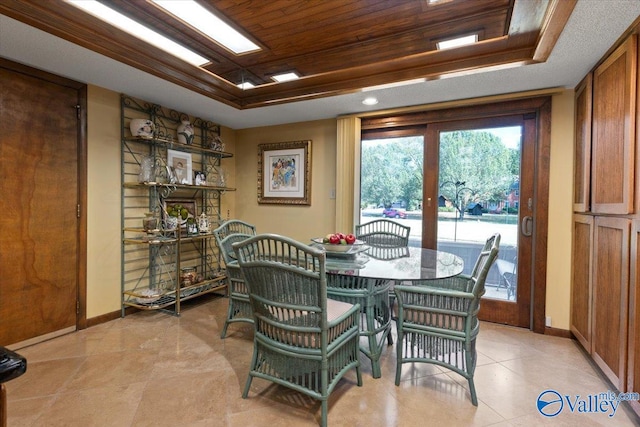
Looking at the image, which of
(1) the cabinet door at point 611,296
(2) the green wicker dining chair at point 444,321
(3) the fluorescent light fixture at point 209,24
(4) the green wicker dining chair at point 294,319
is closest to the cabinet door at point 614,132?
(1) the cabinet door at point 611,296

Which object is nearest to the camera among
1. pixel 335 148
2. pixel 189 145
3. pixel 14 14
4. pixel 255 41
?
pixel 14 14

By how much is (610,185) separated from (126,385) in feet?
11.4

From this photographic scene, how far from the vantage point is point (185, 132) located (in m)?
3.57

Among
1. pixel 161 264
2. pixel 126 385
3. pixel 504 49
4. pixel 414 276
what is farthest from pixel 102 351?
pixel 504 49

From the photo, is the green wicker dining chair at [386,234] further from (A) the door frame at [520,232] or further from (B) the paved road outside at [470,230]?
(A) the door frame at [520,232]

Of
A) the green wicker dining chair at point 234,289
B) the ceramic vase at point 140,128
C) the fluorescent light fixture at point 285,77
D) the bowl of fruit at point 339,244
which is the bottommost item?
the green wicker dining chair at point 234,289

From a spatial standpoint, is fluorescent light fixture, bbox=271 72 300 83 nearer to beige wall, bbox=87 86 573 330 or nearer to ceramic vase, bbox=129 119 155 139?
ceramic vase, bbox=129 119 155 139

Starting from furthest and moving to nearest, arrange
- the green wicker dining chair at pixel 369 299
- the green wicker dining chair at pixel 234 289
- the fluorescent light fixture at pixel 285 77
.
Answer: the fluorescent light fixture at pixel 285 77 → the green wicker dining chair at pixel 234 289 → the green wicker dining chair at pixel 369 299

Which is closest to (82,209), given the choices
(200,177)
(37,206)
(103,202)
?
(103,202)

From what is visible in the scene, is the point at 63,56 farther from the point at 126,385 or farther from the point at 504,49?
the point at 504,49

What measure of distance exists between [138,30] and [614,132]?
3.38m

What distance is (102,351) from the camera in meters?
2.45

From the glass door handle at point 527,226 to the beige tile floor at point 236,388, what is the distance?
38.7 inches

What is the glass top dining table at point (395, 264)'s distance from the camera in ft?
6.21
